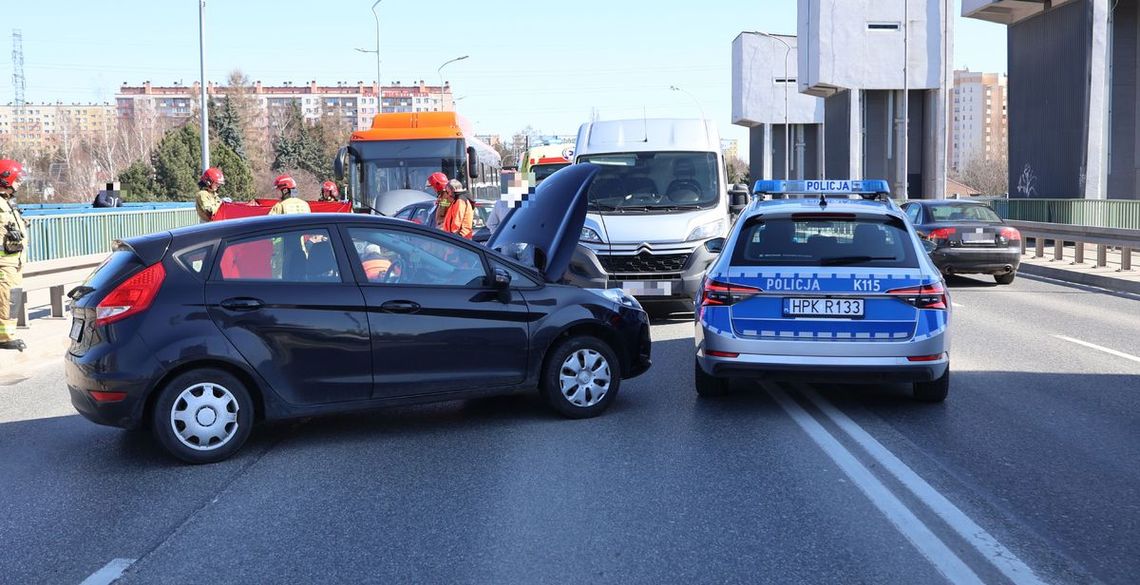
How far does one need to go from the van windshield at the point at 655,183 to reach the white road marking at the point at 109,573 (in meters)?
9.79

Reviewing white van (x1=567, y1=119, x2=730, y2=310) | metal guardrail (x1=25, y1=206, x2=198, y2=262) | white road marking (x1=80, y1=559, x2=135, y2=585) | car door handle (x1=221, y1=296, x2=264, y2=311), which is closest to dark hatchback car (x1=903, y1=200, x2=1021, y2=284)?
white van (x1=567, y1=119, x2=730, y2=310)

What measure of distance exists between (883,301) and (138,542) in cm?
478

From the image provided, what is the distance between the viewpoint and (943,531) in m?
5.21

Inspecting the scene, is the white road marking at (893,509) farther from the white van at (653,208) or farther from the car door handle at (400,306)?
the white van at (653,208)

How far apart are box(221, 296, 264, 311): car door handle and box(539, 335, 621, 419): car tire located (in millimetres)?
1964

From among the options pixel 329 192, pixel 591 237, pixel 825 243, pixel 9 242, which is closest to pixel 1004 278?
pixel 591 237

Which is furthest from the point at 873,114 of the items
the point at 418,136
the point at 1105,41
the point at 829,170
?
the point at 418,136

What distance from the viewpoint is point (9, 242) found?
37.6 ft

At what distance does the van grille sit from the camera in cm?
1354

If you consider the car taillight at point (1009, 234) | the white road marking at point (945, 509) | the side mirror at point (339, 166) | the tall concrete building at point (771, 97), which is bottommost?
the white road marking at point (945, 509)

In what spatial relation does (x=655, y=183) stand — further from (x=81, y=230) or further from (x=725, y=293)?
(x=81, y=230)

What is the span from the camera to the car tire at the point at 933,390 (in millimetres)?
8234

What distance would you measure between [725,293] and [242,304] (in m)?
3.14

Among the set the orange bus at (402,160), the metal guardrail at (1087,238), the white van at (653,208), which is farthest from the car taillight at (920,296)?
the orange bus at (402,160)
